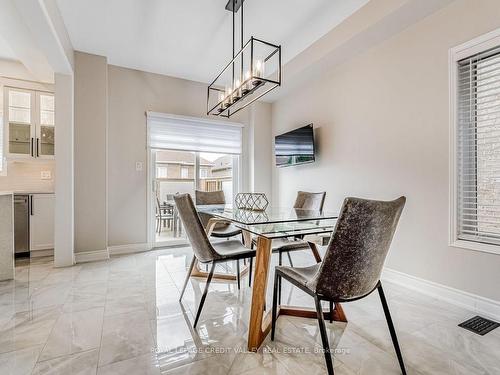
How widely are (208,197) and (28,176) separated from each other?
9.25 feet

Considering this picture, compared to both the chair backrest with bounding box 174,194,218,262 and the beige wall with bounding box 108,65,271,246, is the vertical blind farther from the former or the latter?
the beige wall with bounding box 108,65,271,246

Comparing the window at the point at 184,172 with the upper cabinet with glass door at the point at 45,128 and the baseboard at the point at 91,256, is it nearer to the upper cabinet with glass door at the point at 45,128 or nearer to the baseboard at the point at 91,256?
the baseboard at the point at 91,256

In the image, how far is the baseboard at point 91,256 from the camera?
341 cm

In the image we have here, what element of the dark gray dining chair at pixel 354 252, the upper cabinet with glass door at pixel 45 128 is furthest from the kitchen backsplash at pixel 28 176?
the dark gray dining chair at pixel 354 252

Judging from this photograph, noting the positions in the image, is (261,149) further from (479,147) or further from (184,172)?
(479,147)

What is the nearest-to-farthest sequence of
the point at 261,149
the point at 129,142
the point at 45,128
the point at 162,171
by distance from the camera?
the point at 45,128 → the point at 129,142 → the point at 162,171 → the point at 261,149

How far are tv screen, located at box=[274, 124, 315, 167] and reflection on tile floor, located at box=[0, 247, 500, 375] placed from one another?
2.00 metres

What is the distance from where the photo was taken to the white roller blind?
4.16m

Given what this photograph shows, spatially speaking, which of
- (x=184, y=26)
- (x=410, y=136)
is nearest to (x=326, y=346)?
(x=410, y=136)

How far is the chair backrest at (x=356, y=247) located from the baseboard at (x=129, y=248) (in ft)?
11.1

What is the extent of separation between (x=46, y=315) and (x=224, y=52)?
3.49 metres

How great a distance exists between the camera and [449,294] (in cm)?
223

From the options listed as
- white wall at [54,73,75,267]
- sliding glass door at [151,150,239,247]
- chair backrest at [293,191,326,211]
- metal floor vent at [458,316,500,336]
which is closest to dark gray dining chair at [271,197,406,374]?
metal floor vent at [458,316,500,336]

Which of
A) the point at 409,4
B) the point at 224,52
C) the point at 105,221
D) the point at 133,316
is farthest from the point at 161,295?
the point at 409,4
